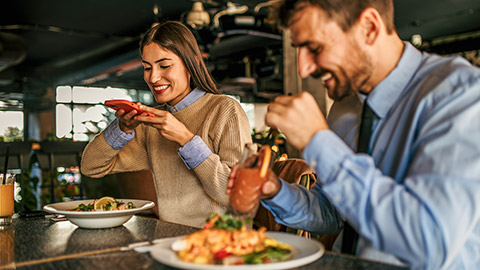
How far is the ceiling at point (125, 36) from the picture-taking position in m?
7.62

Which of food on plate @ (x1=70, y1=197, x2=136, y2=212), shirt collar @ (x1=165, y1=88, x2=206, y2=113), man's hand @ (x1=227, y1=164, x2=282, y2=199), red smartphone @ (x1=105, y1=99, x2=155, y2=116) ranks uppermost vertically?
shirt collar @ (x1=165, y1=88, x2=206, y2=113)

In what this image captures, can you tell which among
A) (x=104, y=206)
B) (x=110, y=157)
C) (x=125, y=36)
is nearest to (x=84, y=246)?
(x=104, y=206)

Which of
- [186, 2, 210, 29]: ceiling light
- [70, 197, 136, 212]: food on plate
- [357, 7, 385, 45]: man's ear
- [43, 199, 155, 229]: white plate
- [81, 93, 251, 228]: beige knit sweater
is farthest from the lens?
[186, 2, 210, 29]: ceiling light

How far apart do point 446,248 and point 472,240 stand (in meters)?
0.25

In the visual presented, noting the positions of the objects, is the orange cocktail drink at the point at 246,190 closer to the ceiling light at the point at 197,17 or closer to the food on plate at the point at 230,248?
the food on plate at the point at 230,248

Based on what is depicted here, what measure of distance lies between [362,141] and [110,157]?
4.54 feet

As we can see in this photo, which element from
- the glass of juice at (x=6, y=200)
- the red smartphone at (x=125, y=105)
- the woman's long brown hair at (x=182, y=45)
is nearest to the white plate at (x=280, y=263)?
the red smartphone at (x=125, y=105)

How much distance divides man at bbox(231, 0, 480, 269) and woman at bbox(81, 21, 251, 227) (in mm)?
598

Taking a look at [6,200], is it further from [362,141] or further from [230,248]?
[362,141]

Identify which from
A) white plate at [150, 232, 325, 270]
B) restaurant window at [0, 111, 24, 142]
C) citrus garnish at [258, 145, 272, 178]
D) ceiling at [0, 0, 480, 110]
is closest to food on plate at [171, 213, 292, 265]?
white plate at [150, 232, 325, 270]

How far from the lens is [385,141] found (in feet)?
4.02

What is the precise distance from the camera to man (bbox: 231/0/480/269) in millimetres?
914

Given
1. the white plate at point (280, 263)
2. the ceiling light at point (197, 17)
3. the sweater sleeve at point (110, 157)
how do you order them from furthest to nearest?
the ceiling light at point (197, 17) → the sweater sleeve at point (110, 157) → the white plate at point (280, 263)

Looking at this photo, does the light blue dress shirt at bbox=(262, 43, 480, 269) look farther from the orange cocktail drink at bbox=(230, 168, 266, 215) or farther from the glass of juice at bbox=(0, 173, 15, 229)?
the glass of juice at bbox=(0, 173, 15, 229)
